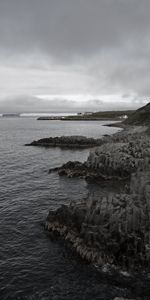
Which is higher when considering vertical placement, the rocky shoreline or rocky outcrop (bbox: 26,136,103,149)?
rocky outcrop (bbox: 26,136,103,149)

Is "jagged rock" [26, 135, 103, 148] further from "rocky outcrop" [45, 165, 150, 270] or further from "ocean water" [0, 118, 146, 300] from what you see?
"rocky outcrop" [45, 165, 150, 270]

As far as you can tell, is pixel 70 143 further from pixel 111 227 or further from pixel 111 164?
pixel 111 227

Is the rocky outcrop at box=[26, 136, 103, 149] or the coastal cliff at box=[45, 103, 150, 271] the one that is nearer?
the coastal cliff at box=[45, 103, 150, 271]

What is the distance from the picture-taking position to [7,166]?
5928 cm

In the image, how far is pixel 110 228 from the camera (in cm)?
Result: 2336

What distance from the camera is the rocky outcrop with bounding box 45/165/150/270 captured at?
2173cm

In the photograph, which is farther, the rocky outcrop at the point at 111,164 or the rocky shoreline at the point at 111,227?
the rocky outcrop at the point at 111,164

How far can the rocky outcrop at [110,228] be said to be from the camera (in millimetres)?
21734

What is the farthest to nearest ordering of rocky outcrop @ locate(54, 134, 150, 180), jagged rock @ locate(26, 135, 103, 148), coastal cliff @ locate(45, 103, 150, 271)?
1. jagged rock @ locate(26, 135, 103, 148)
2. rocky outcrop @ locate(54, 134, 150, 180)
3. coastal cliff @ locate(45, 103, 150, 271)

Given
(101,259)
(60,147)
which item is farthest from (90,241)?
(60,147)

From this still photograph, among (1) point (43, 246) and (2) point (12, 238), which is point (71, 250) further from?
(2) point (12, 238)

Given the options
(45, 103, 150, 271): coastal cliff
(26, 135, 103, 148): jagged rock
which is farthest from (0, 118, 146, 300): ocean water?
(26, 135, 103, 148): jagged rock

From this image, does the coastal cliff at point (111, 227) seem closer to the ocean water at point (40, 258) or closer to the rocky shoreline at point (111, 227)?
the rocky shoreline at point (111, 227)

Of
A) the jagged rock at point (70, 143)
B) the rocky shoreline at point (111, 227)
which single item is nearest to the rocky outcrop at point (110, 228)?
the rocky shoreline at point (111, 227)
